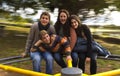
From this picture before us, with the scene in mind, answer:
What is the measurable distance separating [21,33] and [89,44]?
5.90m

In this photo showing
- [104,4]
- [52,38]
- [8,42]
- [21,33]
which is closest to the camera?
[52,38]

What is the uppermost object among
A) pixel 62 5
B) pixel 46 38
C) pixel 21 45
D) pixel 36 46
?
pixel 62 5

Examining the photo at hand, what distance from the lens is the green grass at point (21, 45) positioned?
23.6 feet

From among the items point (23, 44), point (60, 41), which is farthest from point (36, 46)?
point (23, 44)

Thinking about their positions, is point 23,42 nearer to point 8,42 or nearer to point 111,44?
point 8,42

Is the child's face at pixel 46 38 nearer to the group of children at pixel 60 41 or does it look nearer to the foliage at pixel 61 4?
the group of children at pixel 60 41

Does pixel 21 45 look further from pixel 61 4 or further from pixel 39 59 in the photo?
pixel 39 59

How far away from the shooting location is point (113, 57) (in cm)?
531

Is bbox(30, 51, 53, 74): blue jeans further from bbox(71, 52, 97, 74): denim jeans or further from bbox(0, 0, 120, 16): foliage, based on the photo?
bbox(0, 0, 120, 16): foliage

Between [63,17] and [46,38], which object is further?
[63,17]

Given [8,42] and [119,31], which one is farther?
[119,31]

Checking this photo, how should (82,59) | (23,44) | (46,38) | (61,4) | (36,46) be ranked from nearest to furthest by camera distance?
(46,38) < (36,46) < (82,59) < (61,4) < (23,44)

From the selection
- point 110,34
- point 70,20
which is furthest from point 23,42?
point 70,20

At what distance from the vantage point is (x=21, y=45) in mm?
9070
